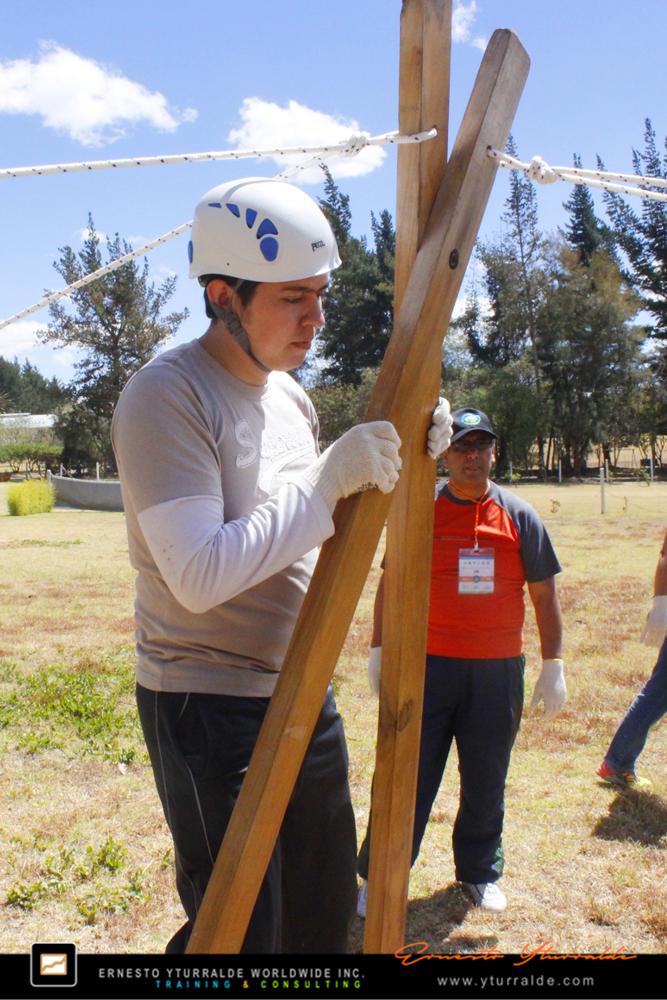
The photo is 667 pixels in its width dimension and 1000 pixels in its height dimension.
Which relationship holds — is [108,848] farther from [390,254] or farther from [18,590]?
[390,254]

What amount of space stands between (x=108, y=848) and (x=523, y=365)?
138 feet

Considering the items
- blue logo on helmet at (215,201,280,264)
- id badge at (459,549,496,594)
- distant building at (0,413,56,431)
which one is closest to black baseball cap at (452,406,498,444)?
id badge at (459,549,496,594)

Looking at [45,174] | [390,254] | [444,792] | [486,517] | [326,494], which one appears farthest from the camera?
[390,254]

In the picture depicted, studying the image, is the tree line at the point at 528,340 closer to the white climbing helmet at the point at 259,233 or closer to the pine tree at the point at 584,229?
the pine tree at the point at 584,229

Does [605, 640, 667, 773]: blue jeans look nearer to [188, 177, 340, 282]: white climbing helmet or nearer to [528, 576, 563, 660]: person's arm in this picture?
[528, 576, 563, 660]: person's arm

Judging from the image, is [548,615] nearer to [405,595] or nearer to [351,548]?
[405,595]

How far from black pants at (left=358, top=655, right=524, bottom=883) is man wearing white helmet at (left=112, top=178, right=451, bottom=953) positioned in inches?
58.4

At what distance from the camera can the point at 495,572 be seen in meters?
3.55

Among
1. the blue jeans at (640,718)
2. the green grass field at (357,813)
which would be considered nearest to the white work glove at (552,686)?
the green grass field at (357,813)

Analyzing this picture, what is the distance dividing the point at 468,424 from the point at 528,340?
144 feet

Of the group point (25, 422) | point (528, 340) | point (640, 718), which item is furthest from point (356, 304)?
point (640, 718)

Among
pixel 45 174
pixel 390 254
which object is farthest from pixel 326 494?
pixel 390 254

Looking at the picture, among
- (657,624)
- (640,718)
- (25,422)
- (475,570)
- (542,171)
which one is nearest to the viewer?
(542,171)

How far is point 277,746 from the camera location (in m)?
1.57
